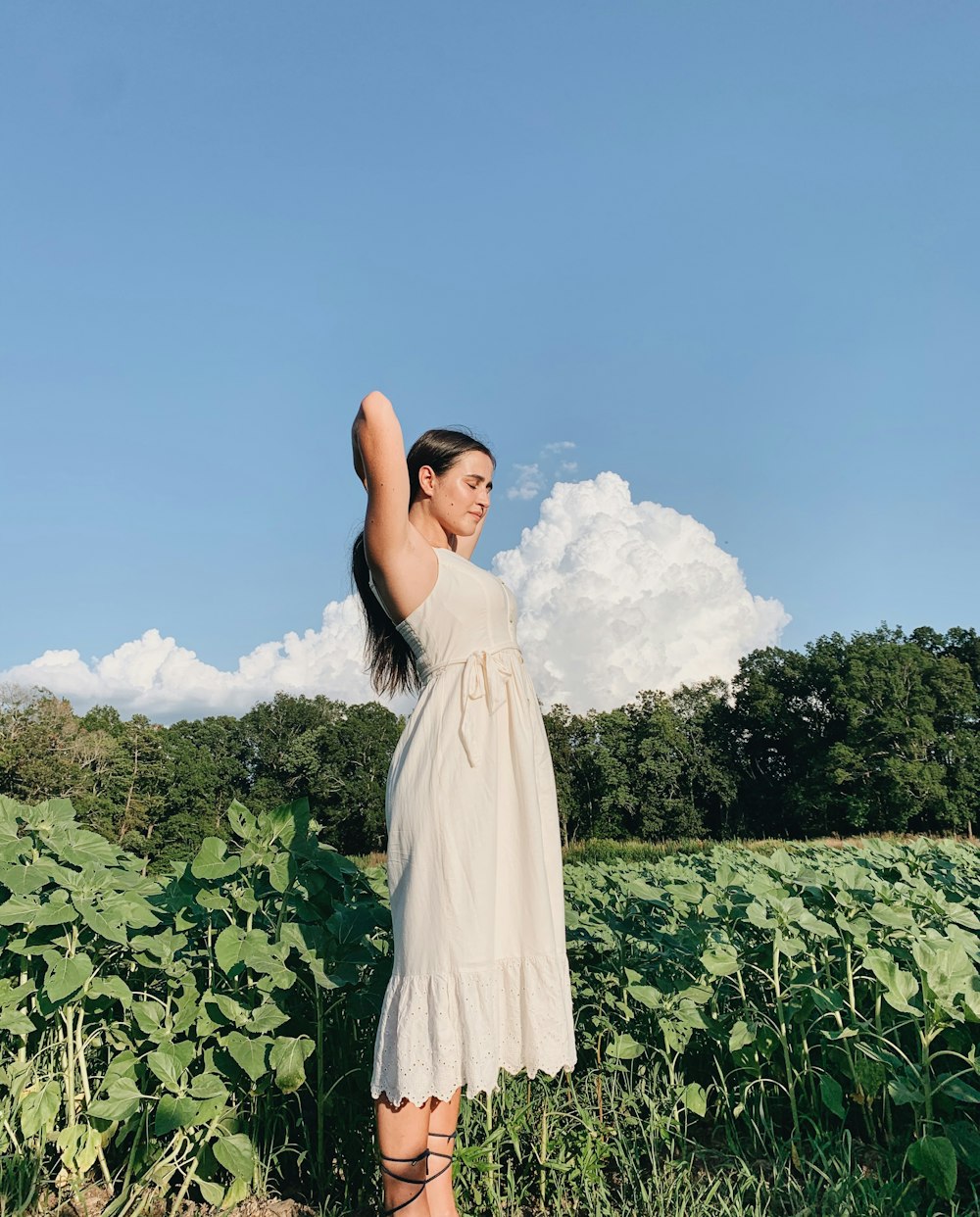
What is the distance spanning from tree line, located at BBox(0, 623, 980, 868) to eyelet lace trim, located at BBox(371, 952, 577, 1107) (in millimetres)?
34627

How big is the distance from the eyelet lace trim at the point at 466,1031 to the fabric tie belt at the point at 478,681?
18.6 inches

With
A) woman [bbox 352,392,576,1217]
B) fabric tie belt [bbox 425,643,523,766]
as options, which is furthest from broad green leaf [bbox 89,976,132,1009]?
fabric tie belt [bbox 425,643,523,766]

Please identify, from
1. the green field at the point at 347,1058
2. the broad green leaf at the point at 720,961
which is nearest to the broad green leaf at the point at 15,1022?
the green field at the point at 347,1058

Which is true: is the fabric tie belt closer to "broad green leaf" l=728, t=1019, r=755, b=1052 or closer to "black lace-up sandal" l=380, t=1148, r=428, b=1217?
"black lace-up sandal" l=380, t=1148, r=428, b=1217

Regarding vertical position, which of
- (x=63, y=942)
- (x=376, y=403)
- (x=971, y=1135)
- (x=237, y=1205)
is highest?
(x=376, y=403)

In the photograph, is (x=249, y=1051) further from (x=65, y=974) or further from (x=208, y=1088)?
(x=65, y=974)

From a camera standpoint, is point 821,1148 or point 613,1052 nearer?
point 821,1148

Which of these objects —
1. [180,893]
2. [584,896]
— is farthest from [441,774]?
[584,896]

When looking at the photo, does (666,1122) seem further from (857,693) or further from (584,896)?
(857,693)

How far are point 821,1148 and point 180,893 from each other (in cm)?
193

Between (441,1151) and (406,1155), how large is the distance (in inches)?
3.8

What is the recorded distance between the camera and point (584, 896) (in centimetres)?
396

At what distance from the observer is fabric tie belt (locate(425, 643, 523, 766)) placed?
1.98 meters

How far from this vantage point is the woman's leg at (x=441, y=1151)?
1868 mm
